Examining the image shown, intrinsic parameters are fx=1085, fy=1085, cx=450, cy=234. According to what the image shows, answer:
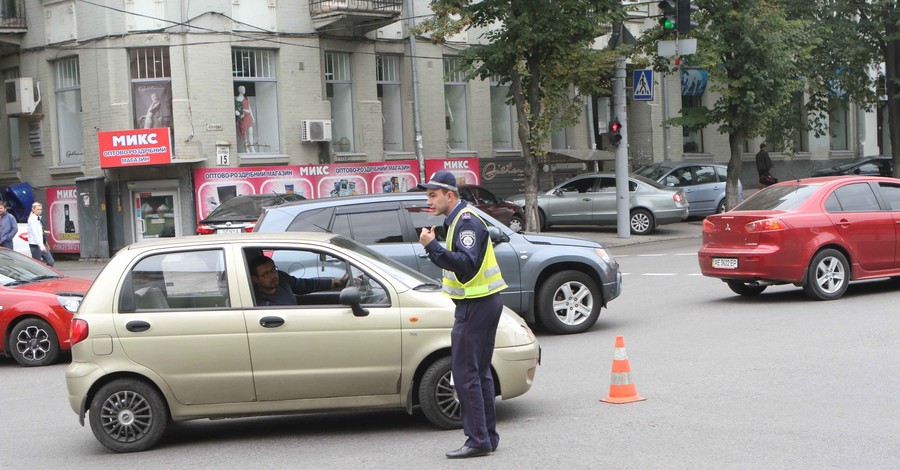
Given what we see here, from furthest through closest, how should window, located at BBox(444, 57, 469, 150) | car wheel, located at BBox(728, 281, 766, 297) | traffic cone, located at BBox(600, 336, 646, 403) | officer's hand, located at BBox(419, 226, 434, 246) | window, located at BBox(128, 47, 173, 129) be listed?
window, located at BBox(444, 57, 469, 150), window, located at BBox(128, 47, 173, 129), car wheel, located at BBox(728, 281, 766, 297), traffic cone, located at BBox(600, 336, 646, 403), officer's hand, located at BBox(419, 226, 434, 246)

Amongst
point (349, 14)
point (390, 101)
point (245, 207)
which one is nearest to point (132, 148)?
point (245, 207)

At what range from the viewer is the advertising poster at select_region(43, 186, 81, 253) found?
28609mm

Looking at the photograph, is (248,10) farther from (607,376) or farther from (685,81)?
(607,376)

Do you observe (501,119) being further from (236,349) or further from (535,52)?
(236,349)

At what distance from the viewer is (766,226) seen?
13578 mm

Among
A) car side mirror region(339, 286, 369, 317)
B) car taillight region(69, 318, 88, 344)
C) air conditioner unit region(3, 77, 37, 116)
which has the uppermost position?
air conditioner unit region(3, 77, 37, 116)

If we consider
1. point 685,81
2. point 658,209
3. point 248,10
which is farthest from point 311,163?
point 685,81

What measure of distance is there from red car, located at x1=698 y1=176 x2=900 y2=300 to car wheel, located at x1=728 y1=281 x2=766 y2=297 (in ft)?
2.42

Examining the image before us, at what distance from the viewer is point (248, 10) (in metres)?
28.0

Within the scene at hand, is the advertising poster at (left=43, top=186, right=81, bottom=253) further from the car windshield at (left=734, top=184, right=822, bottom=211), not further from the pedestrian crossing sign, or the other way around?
the car windshield at (left=734, top=184, right=822, bottom=211)

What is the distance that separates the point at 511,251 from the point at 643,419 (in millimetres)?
4485

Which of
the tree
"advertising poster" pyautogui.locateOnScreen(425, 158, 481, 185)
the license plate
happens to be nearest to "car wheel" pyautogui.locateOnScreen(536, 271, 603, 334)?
the license plate

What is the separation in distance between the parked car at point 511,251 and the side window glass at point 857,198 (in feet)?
11.8

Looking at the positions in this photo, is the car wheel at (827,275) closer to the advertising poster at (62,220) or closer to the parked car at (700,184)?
the parked car at (700,184)
